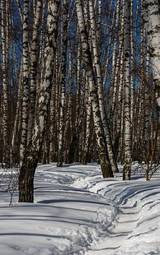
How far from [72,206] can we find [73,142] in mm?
15336

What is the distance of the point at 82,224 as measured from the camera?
736 cm

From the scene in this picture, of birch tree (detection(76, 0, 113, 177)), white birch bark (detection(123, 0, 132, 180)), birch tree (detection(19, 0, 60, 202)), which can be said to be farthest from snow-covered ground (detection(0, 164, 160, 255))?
birch tree (detection(76, 0, 113, 177))

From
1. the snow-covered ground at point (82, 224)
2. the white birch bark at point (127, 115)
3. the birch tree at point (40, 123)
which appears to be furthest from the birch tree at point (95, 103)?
the birch tree at point (40, 123)

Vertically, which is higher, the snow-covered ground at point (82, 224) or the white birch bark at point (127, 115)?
the white birch bark at point (127, 115)

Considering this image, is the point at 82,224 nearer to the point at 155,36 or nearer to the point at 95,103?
the point at 155,36

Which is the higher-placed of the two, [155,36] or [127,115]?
[155,36]

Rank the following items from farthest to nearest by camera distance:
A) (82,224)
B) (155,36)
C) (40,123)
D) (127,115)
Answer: (127,115) < (40,123) < (82,224) < (155,36)

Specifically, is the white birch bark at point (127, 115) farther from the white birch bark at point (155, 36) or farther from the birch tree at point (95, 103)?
the white birch bark at point (155, 36)

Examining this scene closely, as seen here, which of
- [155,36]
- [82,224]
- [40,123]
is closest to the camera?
[155,36]

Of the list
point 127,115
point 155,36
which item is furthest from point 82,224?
point 127,115

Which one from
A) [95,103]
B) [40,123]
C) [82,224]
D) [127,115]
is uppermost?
[95,103]

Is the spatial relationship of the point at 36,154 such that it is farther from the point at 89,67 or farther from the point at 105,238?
the point at 89,67

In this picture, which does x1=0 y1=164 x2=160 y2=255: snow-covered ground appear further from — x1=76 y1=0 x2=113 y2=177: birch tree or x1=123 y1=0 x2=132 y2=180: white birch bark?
x1=76 y1=0 x2=113 y2=177: birch tree

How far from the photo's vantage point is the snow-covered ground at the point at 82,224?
19.6 feet
